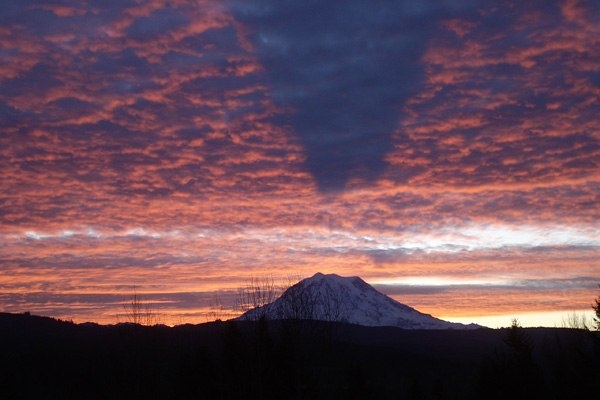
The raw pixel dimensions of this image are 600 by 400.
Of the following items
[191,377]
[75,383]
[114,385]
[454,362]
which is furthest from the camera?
[454,362]

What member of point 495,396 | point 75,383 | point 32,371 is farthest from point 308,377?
point 32,371

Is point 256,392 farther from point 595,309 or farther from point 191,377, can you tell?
point 595,309

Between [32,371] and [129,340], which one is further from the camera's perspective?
[32,371]

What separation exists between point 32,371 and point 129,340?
3979cm

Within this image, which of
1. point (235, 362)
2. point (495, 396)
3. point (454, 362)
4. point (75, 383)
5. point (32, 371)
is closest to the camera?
point (495, 396)

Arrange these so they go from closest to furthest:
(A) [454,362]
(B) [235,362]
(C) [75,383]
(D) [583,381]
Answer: (D) [583,381] < (B) [235,362] < (C) [75,383] < (A) [454,362]

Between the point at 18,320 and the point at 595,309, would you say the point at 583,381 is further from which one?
the point at 18,320

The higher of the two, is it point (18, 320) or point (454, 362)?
point (18, 320)

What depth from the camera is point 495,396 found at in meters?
43.3

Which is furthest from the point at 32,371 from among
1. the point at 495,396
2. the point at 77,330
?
the point at 495,396

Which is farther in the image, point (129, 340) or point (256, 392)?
point (129, 340)

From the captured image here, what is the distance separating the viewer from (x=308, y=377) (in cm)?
5134

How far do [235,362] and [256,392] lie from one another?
401 cm

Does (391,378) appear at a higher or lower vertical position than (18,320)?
lower
